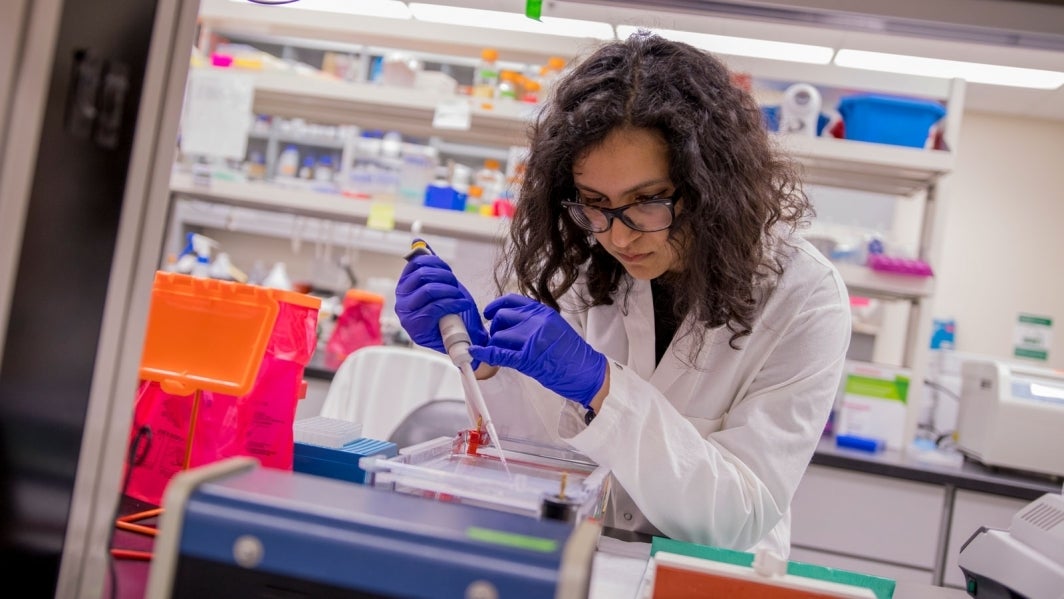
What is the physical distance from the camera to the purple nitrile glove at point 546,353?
113 centimetres

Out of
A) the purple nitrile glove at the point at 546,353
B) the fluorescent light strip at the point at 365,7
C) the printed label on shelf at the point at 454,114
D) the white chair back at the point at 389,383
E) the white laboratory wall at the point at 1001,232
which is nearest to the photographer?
the purple nitrile glove at the point at 546,353

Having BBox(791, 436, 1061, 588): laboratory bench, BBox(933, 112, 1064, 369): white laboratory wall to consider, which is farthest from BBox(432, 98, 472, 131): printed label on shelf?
BBox(933, 112, 1064, 369): white laboratory wall

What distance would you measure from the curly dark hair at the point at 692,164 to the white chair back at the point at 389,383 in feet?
2.81

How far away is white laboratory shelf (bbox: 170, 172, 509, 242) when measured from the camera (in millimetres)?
3229

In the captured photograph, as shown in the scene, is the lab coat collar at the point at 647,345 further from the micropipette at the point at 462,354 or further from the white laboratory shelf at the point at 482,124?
the white laboratory shelf at the point at 482,124

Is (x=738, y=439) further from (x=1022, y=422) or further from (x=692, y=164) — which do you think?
(x=1022, y=422)

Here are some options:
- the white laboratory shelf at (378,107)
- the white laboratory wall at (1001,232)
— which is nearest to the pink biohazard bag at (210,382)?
the white laboratory shelf at (378,107)

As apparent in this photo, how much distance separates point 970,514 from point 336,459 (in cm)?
235

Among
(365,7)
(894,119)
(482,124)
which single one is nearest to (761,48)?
(894,119)

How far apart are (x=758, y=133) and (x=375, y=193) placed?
2.27 m

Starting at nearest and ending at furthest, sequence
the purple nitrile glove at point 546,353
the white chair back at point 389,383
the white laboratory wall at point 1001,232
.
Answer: the purple nitrile glove at point 546,353 → the white chair back at point 389,383 → the white laboratory wall at point 1001,232

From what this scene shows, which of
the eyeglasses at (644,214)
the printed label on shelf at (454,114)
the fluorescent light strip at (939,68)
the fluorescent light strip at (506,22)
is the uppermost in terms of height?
the fluorescent light strip at (939,68)

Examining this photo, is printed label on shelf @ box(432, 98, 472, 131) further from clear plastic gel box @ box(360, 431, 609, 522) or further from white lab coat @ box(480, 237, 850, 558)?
clear plastic gel box @ box(360, 431, 609, 522)

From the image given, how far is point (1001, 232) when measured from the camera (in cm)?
474
